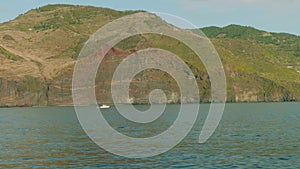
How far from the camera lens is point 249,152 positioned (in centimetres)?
6788

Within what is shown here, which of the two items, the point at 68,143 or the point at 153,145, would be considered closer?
the point at 153,145

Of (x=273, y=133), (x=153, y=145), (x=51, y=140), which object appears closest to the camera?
(x=153, y=145)

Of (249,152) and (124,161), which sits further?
(249,152)

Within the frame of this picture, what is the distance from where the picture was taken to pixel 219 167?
184ft

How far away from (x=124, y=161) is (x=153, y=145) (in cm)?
1654

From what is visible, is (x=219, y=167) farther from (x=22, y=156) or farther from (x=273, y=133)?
(x=273, y=133)

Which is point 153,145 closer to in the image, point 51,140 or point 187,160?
point 187,160

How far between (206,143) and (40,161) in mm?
29607

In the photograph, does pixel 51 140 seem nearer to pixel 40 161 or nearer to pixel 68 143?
pixel 68 143

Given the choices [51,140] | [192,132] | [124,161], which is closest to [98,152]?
[124,161]

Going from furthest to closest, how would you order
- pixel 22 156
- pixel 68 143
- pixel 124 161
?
1. pixel 68 143
2. pixel 22 156
3. pixel 124 161

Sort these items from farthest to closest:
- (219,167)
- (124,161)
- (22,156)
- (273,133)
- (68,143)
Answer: (273,133) → (68,143) → (22,156) → (124,161) → (219,167)

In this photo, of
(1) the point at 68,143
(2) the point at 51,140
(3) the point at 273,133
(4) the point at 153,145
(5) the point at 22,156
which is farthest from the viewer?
(3) the point at 273,133

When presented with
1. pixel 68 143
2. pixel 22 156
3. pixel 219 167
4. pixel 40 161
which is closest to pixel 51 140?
pixel 68 143
